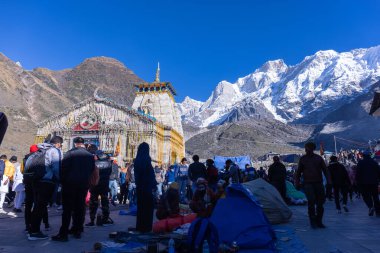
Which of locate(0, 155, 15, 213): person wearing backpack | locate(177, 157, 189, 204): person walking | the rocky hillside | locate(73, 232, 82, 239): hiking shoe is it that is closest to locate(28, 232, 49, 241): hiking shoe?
locate(73, 232, 82, 239): hiking shoe

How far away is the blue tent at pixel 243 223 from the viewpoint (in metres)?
4.06

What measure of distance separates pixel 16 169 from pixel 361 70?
561 feet

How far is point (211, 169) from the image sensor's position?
9.67m

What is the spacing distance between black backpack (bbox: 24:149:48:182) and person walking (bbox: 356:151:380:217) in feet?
24.6

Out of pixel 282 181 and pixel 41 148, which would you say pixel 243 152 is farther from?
pixel 41 148

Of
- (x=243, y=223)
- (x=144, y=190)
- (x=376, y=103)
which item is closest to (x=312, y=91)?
(x=376, y=103)

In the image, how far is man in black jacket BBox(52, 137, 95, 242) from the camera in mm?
5164

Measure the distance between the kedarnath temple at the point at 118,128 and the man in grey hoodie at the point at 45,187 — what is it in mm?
23038

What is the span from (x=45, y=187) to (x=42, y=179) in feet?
0.47

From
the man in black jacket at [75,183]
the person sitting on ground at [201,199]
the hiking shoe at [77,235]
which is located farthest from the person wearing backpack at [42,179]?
the person sitting on ground at [201,199]

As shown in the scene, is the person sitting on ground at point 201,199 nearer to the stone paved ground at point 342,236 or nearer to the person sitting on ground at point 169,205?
the person sitting on ground at point 169,205

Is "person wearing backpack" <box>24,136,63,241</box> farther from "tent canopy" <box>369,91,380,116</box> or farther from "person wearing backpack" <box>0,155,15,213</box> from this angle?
"tent canopy" <box>369,91,380,116</box>

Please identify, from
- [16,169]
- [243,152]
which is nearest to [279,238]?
[16,169]

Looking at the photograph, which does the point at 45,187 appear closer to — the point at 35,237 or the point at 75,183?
the point at 75,183
